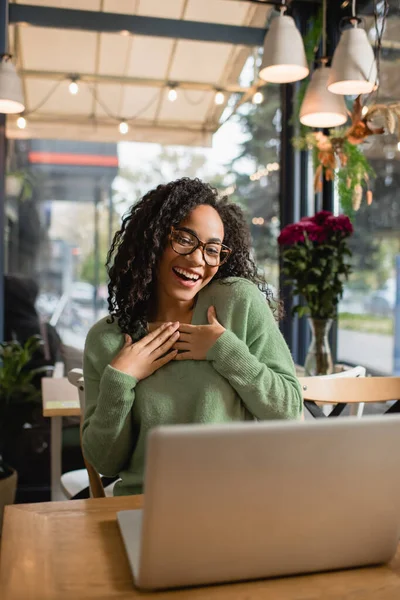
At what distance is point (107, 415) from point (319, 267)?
1.60 meters

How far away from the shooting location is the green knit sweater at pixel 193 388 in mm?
1258

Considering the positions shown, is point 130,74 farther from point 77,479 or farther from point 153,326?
point 153,326

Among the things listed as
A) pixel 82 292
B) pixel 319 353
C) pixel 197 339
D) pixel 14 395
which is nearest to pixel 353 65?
pixel 319 353

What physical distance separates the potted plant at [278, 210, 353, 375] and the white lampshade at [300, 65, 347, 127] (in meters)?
0.37

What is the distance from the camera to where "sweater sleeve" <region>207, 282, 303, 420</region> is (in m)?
1.26

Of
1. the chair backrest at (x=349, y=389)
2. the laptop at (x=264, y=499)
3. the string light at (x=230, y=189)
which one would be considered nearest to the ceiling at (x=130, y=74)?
the string light at (x=230, y=189)

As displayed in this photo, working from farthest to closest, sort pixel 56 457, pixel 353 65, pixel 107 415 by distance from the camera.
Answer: pixel 56 457 < pixel 353 65 < pixel 107 415

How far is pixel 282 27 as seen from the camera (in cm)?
226

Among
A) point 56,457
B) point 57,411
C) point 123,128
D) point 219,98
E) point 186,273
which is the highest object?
point 219,98

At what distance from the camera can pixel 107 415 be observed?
1.25 metres

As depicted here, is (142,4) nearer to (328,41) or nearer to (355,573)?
(328,41)

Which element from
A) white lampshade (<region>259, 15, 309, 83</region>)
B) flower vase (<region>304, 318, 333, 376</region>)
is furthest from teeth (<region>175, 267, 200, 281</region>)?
flower vase (<region>304, 318, 333, 376</region>)

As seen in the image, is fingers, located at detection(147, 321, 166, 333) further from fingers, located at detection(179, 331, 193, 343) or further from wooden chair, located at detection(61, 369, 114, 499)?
wooden chair, located at detection(61, 369, 114, 499)

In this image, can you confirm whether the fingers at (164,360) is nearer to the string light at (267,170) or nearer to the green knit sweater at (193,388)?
the green knit sweater at (193,388)
